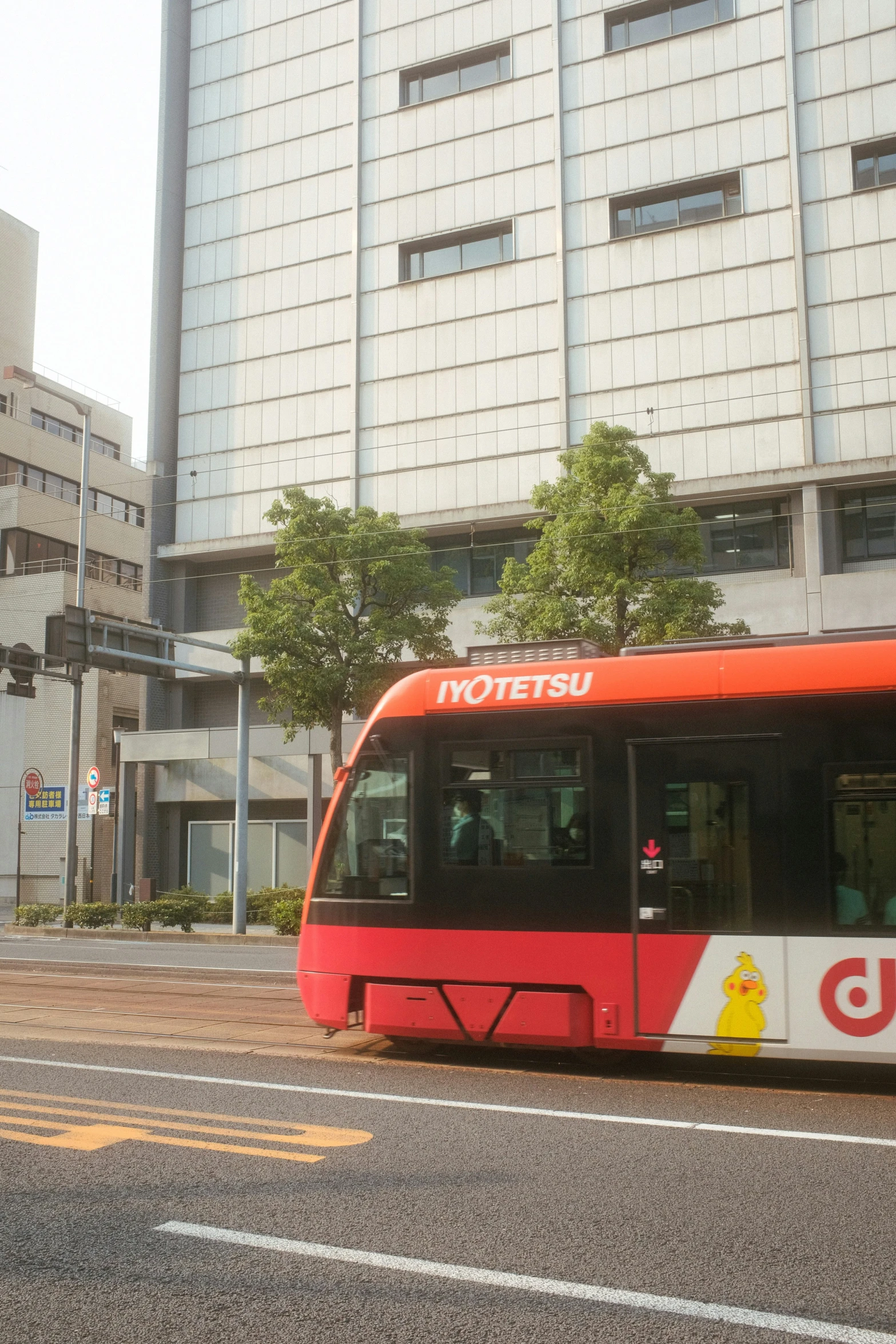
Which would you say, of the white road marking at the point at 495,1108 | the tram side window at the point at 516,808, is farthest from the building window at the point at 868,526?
the white road marking at the point at 495,1108

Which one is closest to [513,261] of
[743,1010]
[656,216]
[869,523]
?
[656,216]

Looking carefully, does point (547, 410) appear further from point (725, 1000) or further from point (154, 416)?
point (725, 1000)

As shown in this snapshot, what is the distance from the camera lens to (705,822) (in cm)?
755

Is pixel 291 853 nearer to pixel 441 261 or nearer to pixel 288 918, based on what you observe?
pixel 288 918

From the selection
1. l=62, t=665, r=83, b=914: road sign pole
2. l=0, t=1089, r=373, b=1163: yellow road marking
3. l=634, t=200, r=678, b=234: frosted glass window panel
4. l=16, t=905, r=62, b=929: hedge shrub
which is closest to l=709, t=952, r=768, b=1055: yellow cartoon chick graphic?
l=0, t=1089, r=373, b=1163: yellow road marking

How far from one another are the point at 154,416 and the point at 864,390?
71.2 ft

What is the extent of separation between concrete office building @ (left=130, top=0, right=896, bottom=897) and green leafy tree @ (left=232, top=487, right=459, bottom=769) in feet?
24.4

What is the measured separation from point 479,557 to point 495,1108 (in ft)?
87.3

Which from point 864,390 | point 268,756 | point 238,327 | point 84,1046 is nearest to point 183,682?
point 268,756

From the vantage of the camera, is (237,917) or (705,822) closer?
(705,822)

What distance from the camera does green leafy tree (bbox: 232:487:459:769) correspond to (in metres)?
23.0

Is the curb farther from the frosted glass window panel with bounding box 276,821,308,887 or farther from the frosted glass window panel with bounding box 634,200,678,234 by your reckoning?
the frosted glass window panel with bounding box 634,200,678,234

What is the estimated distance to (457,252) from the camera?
113 ft

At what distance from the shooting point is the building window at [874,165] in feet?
94.7
